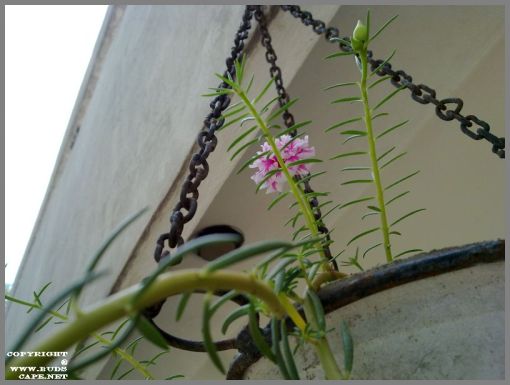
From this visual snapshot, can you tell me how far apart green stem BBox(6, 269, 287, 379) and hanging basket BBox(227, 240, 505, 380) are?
103 millimetres

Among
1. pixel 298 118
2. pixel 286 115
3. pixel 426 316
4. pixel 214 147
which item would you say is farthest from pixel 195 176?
pixel 298 118

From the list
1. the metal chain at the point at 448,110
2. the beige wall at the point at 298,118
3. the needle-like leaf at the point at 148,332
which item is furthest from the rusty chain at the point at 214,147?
the beige wall at the point at 298,118

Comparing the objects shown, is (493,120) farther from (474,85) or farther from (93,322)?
(93,322)

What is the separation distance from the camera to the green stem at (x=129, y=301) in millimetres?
183

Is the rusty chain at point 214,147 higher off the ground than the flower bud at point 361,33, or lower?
lower

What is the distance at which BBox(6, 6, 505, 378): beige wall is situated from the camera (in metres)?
0.93

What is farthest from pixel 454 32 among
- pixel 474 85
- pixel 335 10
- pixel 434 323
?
pixel 434 323

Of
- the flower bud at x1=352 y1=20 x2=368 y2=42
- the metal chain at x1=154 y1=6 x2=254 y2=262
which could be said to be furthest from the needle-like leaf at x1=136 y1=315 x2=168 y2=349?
the flower bud at x1=352 y1=20 x2=368 y2=42

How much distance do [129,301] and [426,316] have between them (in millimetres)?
183

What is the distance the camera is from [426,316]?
0.97ft

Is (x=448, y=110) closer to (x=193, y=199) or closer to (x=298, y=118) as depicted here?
(x=193, y=199)

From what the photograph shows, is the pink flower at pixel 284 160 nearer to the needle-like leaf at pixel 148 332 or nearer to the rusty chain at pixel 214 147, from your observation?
the rusty chain at pixel 214 147

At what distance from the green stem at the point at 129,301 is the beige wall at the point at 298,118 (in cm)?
74

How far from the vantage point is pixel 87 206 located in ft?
6.27
